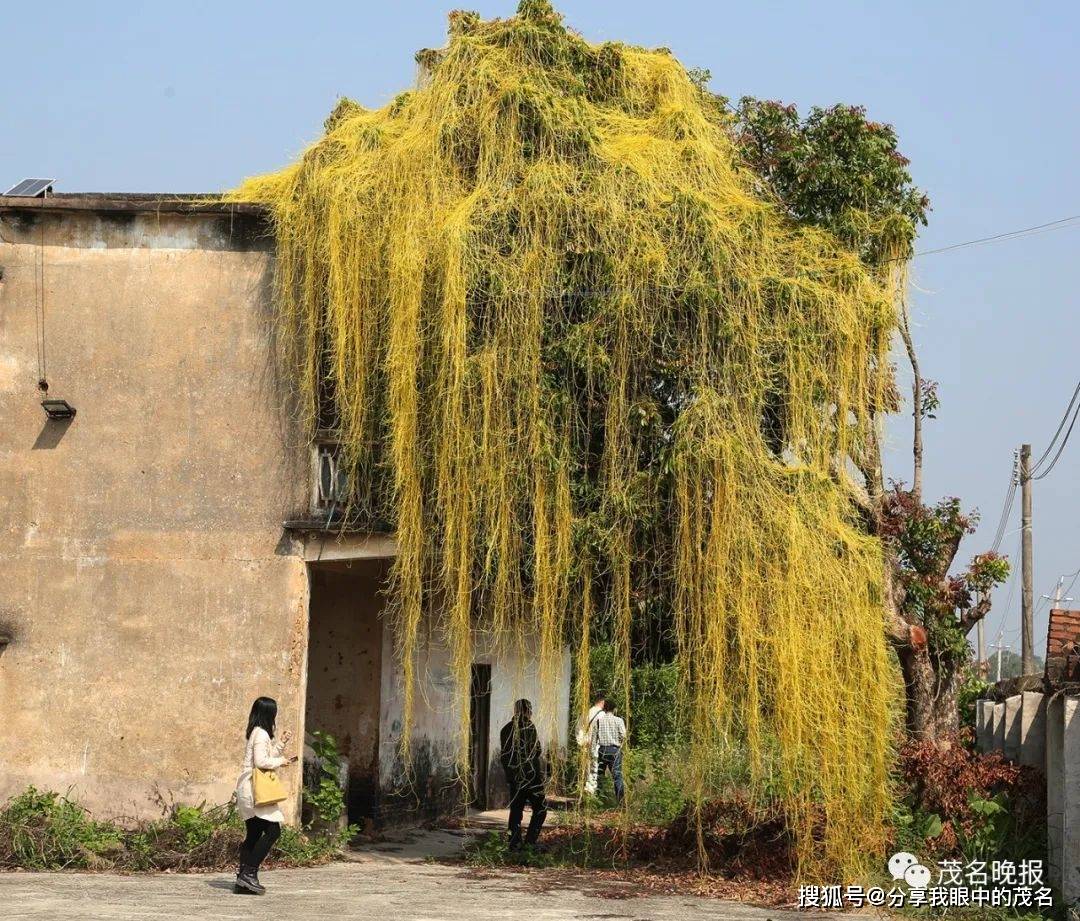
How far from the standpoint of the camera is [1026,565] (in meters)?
28.7

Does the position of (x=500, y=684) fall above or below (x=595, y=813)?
above

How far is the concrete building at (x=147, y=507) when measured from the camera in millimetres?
13531

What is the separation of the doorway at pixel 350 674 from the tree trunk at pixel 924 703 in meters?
6.29

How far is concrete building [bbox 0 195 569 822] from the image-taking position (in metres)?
13.5

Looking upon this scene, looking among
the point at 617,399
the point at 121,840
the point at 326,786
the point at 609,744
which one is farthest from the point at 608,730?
the point at 617,399

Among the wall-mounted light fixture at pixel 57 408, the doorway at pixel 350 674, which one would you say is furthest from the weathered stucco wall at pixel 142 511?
the doorway at pixel 350 674

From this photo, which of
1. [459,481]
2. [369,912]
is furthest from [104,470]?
[369,912]

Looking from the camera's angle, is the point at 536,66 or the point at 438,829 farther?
the point at 438,829

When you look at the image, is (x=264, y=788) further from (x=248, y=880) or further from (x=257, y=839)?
(x=248, y=880)

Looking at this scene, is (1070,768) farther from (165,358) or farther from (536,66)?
(165,358)

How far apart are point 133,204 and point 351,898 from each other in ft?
23.3

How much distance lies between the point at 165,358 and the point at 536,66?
15.2 ft

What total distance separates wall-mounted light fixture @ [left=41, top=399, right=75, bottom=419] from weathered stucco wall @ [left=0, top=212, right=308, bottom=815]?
0.14 m

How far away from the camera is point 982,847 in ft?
40.3
